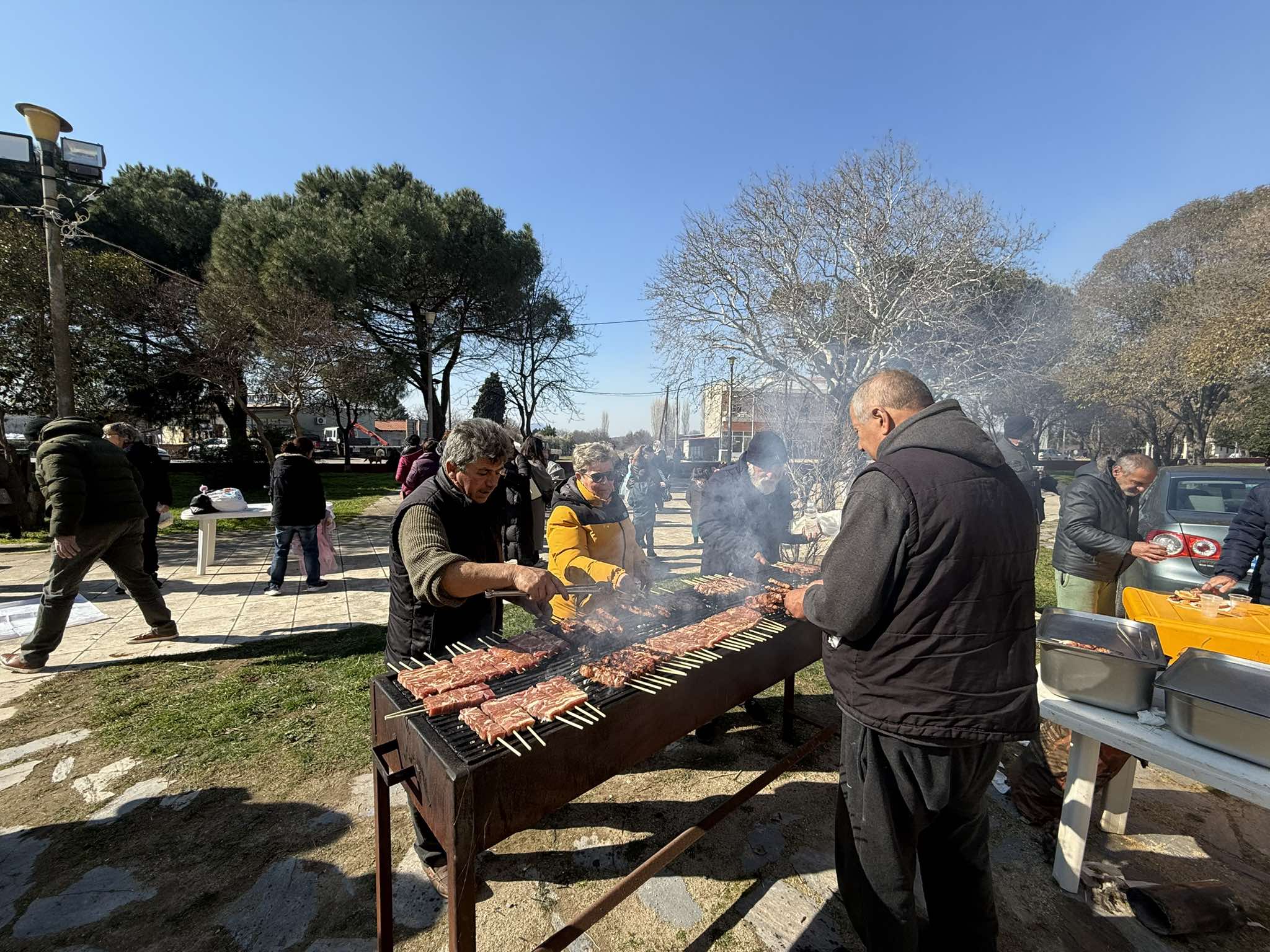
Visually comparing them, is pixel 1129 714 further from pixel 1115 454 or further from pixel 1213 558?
pixel 1213 558

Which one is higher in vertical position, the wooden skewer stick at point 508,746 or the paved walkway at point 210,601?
the wooden skewer stick at point 508,746

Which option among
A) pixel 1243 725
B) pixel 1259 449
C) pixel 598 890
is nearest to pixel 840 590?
pixel 1243 725

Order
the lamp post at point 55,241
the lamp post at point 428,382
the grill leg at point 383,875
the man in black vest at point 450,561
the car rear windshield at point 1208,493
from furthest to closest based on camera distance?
1. the lamp post at point 428,382
2. the lamp post at point 55,241
3. the car rear windshield at point 1208,493
4. the man in black vest at point 450,561
5. the grill leg at point 383,875

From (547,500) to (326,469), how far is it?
21637mm

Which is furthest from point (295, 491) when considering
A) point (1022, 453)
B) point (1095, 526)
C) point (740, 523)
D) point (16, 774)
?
point (1022, 453)

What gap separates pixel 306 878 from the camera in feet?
7.84

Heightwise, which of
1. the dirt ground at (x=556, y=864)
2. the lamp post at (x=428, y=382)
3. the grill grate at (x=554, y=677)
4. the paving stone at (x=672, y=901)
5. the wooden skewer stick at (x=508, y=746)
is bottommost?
the paving stone at (x=672, y=901)

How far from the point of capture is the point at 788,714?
11.8 feet

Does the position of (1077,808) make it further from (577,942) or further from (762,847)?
(577,942)

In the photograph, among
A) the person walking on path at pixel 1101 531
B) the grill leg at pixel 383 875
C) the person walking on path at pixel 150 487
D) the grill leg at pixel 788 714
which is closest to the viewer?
the grill leg at pixel 383 875

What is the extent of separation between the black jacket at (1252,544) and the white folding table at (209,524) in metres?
9.25

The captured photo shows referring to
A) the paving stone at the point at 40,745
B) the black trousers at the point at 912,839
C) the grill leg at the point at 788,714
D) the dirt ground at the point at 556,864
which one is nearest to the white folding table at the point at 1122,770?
the dirt ground at the point at 556,864

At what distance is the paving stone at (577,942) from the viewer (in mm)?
2109

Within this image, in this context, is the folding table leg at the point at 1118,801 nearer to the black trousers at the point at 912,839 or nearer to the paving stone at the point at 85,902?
the black trousers at the point at 912,839
